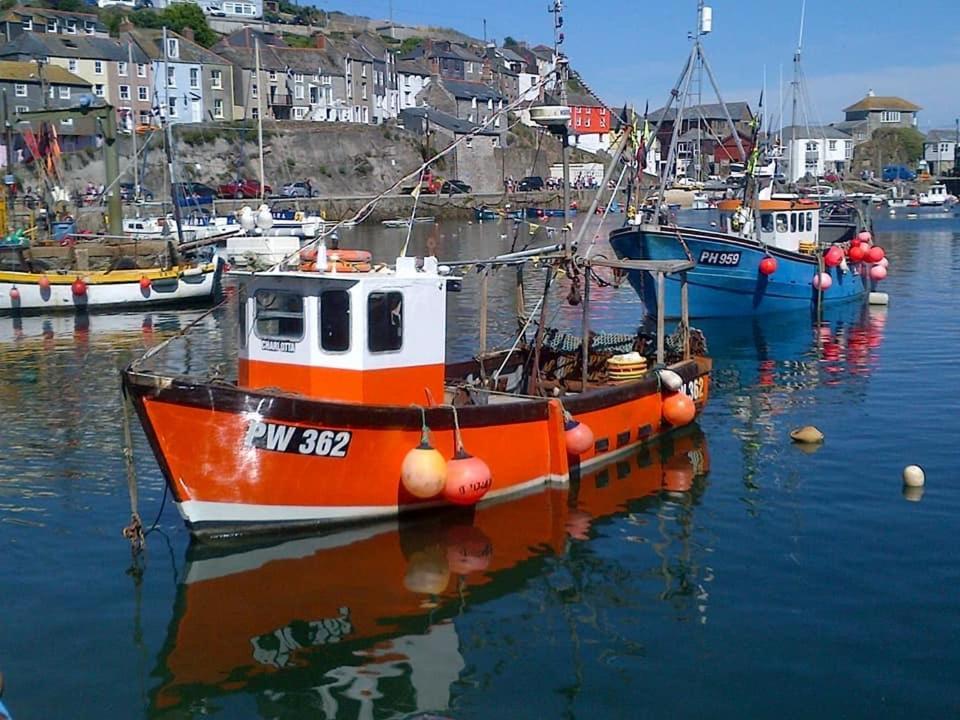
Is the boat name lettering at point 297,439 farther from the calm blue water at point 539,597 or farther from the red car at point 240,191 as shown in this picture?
the red car at point 240,191

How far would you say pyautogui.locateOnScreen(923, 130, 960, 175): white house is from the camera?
500 feet

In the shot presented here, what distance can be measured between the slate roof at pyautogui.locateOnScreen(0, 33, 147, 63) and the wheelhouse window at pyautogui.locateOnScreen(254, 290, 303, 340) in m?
82.6

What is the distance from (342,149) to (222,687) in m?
91.6

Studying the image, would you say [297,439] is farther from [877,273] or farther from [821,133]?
[821,133]

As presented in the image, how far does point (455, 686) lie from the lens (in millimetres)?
9367

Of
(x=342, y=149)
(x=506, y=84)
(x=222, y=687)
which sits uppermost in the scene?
(x=506, y=84)

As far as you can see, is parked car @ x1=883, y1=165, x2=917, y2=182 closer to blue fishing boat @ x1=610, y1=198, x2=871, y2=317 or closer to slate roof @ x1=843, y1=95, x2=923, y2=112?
slate roof @ x1=843, y1=95, x2=923, y2=112

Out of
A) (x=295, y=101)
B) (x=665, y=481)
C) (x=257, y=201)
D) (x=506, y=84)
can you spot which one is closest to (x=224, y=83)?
(x=295, y=101)

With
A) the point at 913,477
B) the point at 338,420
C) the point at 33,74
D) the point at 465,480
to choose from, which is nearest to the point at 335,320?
the point at 338,420

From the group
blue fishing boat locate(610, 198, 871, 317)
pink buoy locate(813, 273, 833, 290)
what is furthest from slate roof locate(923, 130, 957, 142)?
pink buoy locate(813, 273, 833, 290)

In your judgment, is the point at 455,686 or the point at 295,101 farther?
the point at 295,101

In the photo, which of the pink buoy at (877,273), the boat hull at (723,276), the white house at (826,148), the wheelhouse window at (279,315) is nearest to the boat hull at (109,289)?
the boat hull at (723,276)

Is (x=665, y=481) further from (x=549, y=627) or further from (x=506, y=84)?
(x=506, y=84)

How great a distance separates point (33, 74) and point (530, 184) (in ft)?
143
